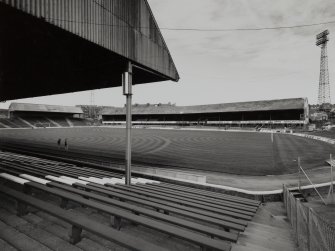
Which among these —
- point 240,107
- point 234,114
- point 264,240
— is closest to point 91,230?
point 264,240

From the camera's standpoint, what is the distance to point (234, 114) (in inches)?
2648

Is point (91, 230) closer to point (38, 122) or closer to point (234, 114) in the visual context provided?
point (234, 114)

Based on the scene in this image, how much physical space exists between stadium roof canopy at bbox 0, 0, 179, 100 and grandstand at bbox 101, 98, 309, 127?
54209mm

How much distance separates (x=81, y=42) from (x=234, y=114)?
208 feet

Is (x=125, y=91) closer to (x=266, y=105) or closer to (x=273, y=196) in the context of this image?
(x=273, y=196)

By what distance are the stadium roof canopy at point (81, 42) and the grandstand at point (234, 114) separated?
5421cm

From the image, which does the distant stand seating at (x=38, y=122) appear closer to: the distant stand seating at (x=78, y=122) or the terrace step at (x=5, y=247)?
the distant stand seating at (x=78, y=122)

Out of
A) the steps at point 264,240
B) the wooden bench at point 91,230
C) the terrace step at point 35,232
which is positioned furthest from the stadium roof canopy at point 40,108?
the steps at point 264,240

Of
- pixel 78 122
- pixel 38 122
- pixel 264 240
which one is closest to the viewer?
pixel 264 240

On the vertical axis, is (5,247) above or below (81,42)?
below

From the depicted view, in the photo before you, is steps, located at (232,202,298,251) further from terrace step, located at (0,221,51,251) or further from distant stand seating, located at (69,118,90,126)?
distant stand seating, located at (69,118,90,126)

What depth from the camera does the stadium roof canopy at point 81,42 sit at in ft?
20.5

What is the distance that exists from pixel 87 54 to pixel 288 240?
9.10 metres

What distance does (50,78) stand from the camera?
14547 millimetres
